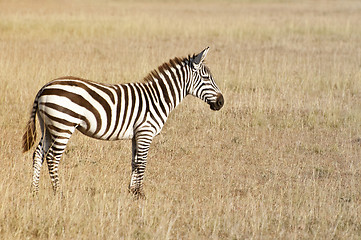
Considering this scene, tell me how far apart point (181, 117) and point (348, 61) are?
27.8ft

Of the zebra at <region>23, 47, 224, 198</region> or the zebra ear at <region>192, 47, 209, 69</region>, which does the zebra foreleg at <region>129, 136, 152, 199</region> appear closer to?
the zebra at <region>23, 47, 224, 198</region>

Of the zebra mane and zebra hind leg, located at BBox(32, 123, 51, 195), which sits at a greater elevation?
the zebra mane

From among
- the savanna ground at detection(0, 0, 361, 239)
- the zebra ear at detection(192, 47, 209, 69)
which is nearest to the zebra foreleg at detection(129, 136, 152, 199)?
the savanna ground at detection(0, 0, 361, 239)

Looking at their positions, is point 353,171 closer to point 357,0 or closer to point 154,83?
point 154,83

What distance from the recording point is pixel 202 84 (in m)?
7.18

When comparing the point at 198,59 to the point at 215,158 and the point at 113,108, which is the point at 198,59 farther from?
the point at 215,158

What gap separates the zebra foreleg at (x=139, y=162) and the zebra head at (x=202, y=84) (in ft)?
3.45

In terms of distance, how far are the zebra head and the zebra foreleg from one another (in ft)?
3.45

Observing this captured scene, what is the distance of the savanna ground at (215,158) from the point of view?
590cm

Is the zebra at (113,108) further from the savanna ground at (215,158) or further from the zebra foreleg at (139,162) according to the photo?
the savanna ground at (215,158)

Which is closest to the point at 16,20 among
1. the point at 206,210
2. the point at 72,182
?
the point at 72,182

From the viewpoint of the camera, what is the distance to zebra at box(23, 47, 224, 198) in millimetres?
6078

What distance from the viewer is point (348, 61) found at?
17.2m

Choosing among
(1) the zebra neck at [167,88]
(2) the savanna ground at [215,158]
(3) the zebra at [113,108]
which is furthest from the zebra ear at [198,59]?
(2) the savanna ground at [215,158]
